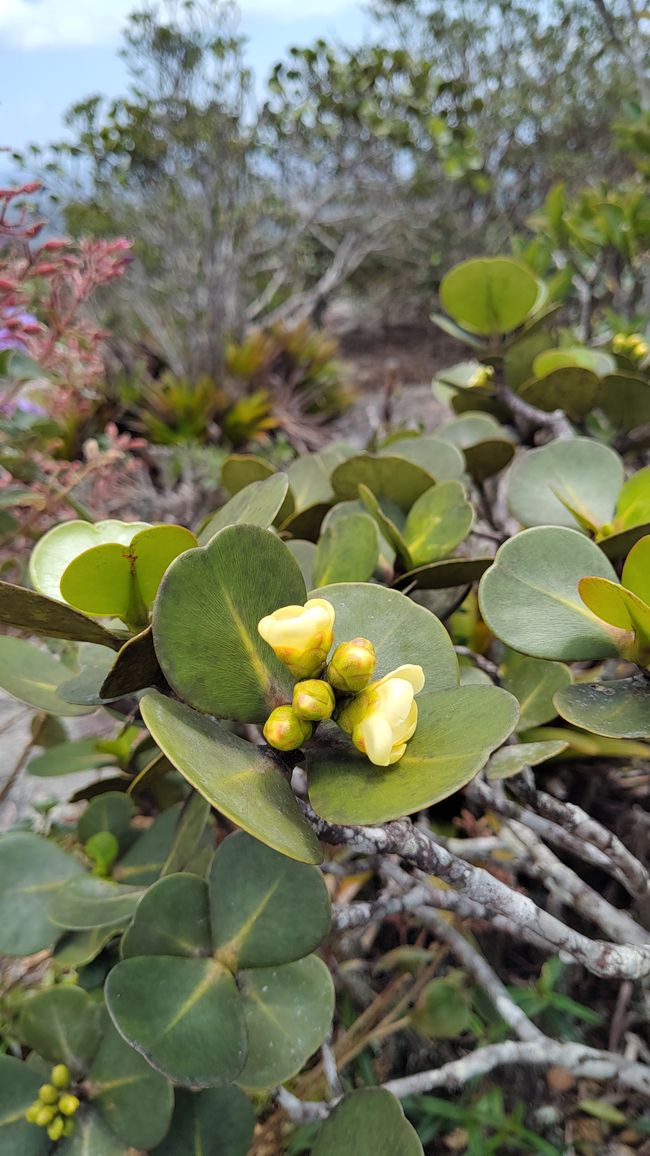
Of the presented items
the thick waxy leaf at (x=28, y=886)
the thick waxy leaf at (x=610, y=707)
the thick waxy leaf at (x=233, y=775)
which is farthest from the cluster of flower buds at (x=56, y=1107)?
the thick waxy leaf at (x=610, y=707)

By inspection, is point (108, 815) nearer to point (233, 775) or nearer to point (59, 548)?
point (59, 548)

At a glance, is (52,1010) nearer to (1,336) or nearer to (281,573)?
(281,573)

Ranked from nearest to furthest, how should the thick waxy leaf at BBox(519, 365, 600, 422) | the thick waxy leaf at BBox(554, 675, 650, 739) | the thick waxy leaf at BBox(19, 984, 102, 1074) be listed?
1. the thick waxy leaf at BBox(554, 675, 650, 739)
2. the thick waxy leaf at BBox(19, 984, 102, 1074)
3. the thick waxy leaf at BBox(519, 365, 600, 422)

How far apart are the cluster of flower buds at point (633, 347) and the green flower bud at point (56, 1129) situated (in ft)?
4.66

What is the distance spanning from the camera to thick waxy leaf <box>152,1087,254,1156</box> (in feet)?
2.17

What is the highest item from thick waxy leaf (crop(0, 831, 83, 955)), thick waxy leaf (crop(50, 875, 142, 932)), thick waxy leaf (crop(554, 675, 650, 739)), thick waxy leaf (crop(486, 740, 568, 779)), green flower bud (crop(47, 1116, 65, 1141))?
thick waxy leaf (crop(554, 675, 650, 739))

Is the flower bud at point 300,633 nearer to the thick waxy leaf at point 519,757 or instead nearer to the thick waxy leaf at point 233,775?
the thick waxy leaf at point 233,775

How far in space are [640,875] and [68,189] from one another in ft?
24.4

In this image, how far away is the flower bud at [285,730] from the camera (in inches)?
17.1

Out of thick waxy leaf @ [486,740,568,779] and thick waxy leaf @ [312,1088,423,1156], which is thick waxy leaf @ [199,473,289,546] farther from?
thick waxy leaf @ [312,1088,423,1156]

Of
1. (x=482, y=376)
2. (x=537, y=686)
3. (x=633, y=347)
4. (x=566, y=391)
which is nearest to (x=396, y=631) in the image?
(x=537, y=686)

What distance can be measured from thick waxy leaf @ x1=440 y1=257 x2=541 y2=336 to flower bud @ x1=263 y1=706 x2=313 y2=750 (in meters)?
0.72

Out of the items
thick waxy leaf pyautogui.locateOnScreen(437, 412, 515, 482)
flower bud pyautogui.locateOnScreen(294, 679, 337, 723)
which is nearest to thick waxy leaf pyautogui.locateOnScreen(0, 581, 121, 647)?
flower bud pyautogui.locateOnScreen(294, 679, 337, 723)

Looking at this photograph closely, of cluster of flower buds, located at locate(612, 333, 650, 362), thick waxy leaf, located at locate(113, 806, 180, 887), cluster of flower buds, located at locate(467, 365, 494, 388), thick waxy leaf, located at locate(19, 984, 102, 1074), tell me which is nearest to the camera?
thick waxy leaf, located at locate(19, 984, 102, 1074)
